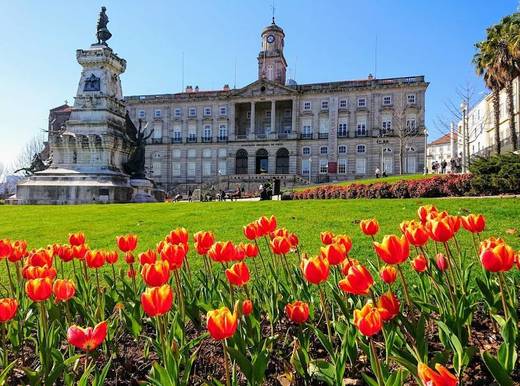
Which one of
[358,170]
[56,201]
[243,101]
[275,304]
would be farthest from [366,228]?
[243,101]

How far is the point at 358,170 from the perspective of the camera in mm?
54125

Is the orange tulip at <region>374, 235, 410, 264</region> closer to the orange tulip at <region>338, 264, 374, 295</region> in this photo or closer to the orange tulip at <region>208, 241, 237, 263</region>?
the orange tulip at <region>338, 264, 374, 295</region>

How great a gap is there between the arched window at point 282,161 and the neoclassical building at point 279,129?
14cm

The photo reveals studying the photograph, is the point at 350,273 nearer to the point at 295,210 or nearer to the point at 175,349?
the point at 175,349

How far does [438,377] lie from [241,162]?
189 feet

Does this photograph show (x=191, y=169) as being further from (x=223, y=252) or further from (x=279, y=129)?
(x=223, y=252)

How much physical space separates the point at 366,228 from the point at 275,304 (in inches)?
29.3

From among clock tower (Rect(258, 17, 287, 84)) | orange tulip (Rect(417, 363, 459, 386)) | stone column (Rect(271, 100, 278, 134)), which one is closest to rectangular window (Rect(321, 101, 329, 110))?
stone column (Rect(271, 100, 278, 134))

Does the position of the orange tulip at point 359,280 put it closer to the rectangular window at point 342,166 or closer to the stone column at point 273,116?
the rectangular window at point 342,166

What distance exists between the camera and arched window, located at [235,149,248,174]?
57.9m

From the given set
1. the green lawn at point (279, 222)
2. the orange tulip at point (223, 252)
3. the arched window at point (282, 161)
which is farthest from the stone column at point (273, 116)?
the orange tulip at point (223, 252)

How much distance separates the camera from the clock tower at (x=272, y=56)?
205ft

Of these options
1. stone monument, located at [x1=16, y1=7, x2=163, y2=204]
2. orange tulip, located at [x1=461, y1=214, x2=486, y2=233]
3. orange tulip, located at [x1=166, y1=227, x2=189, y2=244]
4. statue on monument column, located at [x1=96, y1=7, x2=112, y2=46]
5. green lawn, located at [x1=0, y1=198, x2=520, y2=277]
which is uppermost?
statue on monument column, located at [x1=96, y1=7, x2=112, y2=46]

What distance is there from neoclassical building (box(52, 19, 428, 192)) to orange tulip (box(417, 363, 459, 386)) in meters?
47.0
